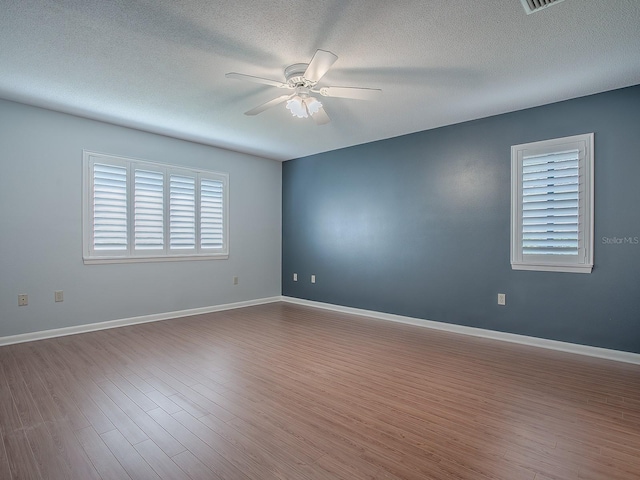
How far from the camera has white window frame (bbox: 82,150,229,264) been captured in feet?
13.5

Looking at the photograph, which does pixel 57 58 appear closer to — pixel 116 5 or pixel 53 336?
pixel 116 5

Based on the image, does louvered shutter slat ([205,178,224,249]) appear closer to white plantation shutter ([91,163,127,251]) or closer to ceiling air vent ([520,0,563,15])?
white plantation shutter ([91,163,127,251])

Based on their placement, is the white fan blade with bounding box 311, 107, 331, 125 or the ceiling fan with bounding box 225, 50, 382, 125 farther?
the white fan blade with bounding box 311, 107, 331, 125

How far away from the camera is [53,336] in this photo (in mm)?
3836

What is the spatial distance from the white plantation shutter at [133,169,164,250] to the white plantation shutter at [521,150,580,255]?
4581 mm

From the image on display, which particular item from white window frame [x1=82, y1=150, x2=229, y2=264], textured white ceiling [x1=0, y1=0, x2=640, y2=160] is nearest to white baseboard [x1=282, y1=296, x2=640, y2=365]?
white window frame [x1=82, y1=150, x2=229, y2=264]

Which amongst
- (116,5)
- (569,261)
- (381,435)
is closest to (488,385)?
(381,435)

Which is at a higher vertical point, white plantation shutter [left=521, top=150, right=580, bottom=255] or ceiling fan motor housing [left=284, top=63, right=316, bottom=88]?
ceiling fan motor housing [left=284, top=63, right=316, bottom=88]

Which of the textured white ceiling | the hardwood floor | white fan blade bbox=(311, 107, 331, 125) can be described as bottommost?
the hardwood floor

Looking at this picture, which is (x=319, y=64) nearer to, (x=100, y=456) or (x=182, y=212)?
(x=100, y=456)

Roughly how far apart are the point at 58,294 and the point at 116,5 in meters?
3.26

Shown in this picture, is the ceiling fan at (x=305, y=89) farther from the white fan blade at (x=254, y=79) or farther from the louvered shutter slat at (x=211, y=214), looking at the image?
the louvered shutter slat at (x=211, y=214)

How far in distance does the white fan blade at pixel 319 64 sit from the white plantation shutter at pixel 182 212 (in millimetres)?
3135

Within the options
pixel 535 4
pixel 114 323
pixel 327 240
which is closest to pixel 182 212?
pixel 114 323
